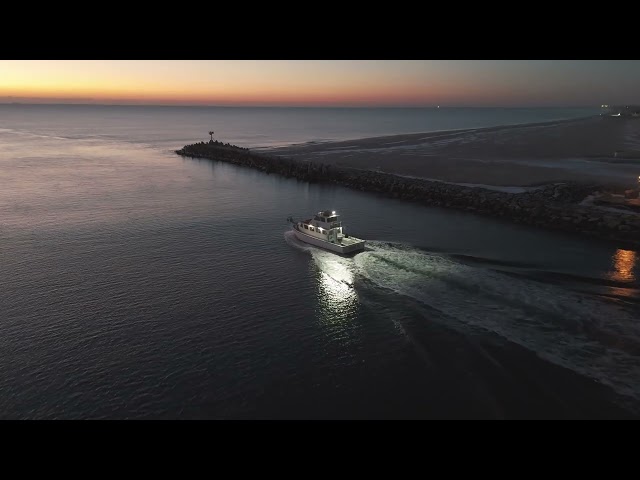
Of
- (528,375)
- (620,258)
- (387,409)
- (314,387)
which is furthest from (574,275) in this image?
(314,387)

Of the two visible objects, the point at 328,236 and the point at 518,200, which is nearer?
the point at 328,236

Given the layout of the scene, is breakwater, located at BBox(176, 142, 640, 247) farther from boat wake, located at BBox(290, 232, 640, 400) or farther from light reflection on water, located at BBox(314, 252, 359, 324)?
light reflection on water, located at BBox(314, 252, 359, 324)

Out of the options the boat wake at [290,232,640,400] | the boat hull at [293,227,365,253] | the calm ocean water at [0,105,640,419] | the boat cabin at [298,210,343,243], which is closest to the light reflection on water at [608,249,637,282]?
the calm ocean water at [0,105,640,419]

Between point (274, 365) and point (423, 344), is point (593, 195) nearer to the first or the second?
point (423, 344)

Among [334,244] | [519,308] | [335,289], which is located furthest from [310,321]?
[519,308]

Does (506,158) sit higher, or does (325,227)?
(506,158)

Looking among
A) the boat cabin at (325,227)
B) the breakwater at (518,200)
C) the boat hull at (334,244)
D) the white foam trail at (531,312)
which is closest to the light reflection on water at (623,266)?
the breakwater at (518,200)

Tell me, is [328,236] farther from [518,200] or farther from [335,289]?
[518,200]
